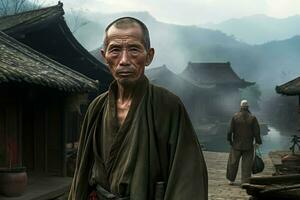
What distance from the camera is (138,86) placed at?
261 cm

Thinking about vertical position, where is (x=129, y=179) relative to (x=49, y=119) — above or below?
below

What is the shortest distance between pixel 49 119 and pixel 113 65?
366 inches

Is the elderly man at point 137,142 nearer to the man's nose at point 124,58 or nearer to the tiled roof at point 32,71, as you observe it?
the man's nose at point 124,58

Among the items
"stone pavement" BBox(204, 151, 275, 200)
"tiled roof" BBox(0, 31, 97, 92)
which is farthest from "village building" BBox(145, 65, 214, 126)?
"tiled roof" BBox(0, 31, 97, 92)

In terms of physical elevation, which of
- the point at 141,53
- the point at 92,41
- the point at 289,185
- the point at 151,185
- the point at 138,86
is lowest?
the point at 289,185

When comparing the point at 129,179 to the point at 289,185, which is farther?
the point at 289,185

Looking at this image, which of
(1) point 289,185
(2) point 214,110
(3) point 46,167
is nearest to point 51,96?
(3) point 46,167

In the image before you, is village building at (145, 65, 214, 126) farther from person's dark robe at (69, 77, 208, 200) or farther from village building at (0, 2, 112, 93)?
person's dark robe at (69, 77, 208, 200)

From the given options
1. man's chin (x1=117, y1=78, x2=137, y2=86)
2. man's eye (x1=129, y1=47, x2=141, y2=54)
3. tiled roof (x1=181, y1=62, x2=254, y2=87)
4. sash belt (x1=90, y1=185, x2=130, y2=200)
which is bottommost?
sash belt (x1=90, y1=185, x2=130, y2=200)

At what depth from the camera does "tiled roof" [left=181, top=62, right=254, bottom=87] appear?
4812cm

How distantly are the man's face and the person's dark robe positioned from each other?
98mm

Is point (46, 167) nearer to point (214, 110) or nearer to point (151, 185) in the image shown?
point (151, 185)

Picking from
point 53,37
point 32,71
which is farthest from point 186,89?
point 32,71

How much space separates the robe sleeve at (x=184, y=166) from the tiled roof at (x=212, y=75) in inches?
1790
